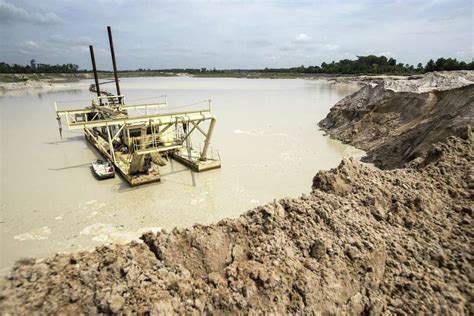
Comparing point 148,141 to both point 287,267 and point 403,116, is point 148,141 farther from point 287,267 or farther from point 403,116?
point 403,116

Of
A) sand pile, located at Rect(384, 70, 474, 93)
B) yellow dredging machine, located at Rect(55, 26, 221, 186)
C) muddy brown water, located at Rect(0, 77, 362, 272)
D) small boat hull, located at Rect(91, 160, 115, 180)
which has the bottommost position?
muddy brown water, located at Rect(0, 77, 362, 272)

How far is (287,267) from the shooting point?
14.6ft

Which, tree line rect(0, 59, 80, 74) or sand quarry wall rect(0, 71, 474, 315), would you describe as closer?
sand quarry wall rect(0, 71, 474, 315)

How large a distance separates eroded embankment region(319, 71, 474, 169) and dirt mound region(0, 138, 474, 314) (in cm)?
645

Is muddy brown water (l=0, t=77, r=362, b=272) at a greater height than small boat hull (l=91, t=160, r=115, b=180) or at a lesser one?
lesser

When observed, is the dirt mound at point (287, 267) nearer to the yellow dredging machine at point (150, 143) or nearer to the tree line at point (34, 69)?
the yellow dredging machine at point (150, 143)

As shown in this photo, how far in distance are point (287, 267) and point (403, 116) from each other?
1862cm

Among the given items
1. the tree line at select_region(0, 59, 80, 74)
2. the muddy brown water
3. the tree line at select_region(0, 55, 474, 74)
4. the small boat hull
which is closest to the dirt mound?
the muddy brown water

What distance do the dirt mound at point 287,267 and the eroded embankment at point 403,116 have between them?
6454 millimetres

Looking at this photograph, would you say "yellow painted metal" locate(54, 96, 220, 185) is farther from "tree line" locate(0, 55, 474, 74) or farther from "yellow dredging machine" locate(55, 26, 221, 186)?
"tree line" locate(0, 55, 474, 74)

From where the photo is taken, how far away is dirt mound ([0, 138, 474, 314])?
388 cm

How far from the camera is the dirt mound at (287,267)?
12.7 feet

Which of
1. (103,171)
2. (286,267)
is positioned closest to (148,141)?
(103,171)

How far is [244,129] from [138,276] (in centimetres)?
1974
